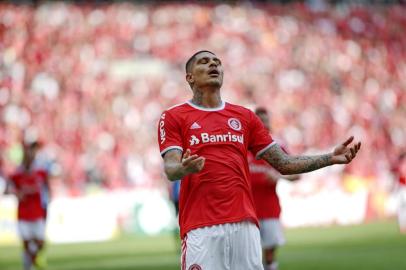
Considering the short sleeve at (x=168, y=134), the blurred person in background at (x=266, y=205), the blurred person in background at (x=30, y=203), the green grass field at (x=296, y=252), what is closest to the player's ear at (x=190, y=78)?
the short sleeve at (x=168, y=134)

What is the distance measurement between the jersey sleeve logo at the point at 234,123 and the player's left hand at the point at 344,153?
73 centimetres

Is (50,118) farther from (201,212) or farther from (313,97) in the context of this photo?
(201,212)

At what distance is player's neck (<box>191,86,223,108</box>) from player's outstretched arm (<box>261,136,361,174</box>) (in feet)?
1.84

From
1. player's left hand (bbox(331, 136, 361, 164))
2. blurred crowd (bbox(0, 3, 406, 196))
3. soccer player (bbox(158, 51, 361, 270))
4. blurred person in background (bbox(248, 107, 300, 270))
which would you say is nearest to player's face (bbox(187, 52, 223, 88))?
soccer player (bbox(158, 51, 361, 270))

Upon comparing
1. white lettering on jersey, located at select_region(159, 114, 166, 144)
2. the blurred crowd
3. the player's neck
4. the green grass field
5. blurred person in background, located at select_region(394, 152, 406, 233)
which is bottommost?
the green grass field

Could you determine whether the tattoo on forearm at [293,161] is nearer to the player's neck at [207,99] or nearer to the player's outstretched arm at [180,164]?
the player's neck at [207,99]

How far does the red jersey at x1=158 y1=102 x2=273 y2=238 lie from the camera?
675cm

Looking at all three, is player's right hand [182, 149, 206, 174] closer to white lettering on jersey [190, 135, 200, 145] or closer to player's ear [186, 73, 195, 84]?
white lettering on jersey [190, 135, 200, 145]

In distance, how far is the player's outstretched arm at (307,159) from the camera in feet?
22.7

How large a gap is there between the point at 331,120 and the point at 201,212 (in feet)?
108

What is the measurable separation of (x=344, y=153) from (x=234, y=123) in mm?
840

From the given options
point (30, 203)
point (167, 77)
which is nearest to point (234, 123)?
point (30, 203)

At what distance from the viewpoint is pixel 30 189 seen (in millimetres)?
16938

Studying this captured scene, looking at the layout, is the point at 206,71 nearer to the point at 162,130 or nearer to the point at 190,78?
the point at 190,78
